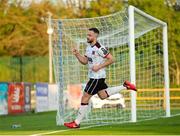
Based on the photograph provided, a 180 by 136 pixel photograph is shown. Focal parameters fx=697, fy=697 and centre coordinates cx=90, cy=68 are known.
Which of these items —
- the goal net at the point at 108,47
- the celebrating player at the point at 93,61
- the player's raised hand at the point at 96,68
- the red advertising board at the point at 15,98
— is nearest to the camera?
the player's raised hand at the point at 96,68

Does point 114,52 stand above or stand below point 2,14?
below

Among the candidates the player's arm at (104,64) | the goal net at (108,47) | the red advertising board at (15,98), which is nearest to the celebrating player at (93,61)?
the player's arm at (104,64)

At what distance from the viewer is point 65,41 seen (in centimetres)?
2014

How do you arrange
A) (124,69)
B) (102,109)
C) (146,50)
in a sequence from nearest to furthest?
(124,69) → (102,109) → (146,50)

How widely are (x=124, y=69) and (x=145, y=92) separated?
12.6m

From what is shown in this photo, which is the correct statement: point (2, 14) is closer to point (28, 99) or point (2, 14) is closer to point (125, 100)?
point (28, 99)

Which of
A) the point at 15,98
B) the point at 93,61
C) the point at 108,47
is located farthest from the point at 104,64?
the point at 15,98

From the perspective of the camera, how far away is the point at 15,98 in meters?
31.7

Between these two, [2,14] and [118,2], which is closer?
[118,2]

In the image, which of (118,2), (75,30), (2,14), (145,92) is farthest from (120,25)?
(2,14)

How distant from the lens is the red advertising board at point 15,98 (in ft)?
101

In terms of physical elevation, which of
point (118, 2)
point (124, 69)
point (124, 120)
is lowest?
point (124, 120)

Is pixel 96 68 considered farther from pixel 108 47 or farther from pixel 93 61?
pixel 108 47

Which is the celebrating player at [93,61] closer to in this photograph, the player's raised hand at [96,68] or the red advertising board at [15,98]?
the player's raised hand at [96,68]
